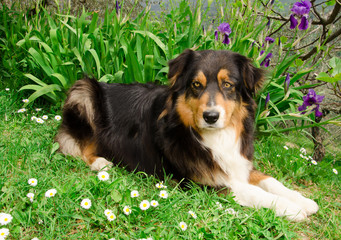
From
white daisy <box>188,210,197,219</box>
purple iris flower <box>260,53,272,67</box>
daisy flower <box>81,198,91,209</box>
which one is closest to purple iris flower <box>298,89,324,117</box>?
purple iris flower <box>260,53,272,67</box>

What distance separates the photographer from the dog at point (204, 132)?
2.58 m

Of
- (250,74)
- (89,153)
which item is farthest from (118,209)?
(250,74)

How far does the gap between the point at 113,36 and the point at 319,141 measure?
10.7 ft

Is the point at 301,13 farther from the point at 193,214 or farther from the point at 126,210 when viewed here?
the point at 126,210

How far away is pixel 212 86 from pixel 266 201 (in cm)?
108

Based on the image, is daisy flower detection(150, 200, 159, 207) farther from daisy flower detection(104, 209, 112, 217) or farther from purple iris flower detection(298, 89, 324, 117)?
purple iris flower detection(298, 89, 324, 117)

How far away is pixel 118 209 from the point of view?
2.32m

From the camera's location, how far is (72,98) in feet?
11.8

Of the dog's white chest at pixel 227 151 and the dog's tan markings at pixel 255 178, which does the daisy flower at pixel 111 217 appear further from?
the dog's tan markings at pixel 255 178

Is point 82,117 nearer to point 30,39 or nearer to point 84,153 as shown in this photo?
point 84,153

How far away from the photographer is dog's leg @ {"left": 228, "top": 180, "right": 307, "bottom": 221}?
8.14ft

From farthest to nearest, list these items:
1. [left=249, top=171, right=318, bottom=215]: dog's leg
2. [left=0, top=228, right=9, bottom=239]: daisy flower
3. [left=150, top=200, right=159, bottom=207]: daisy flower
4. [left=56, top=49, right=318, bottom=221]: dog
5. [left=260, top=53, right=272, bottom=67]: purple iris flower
A: [left=260, top=53, right=272, bottom=67]: purple iris flower < [left=249, top=171, right=318, bottom=215]: dog's leg < [left=56, top=49, right=318, bottom=221]: dog < [left=150, top=200, right=159, bottom=207]: daisy flower < [left=0, top=228, right=9, bottom=239]: daisy flower

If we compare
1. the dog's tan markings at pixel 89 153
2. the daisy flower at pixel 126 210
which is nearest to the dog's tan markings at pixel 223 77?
the daisy flower at pixel 126 210

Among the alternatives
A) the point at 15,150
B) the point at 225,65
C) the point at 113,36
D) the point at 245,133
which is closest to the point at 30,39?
the point at 113,36
